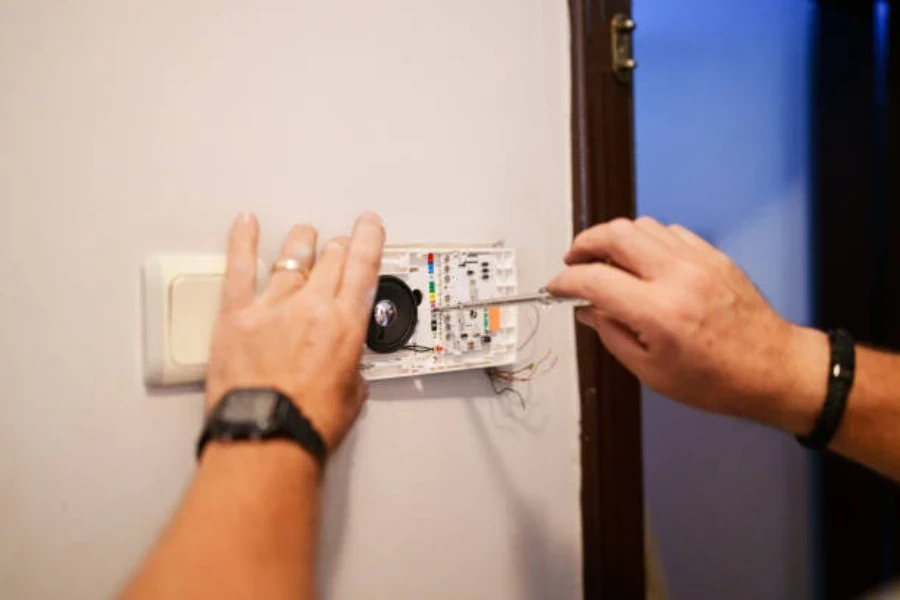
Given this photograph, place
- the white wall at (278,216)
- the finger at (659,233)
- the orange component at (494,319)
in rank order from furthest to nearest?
the orange component at (494,319) → the finger at (659,233) → the white wall at (278,216)

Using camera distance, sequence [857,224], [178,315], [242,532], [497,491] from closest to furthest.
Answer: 1. [242,532]
2. [178,315]
3. [497,491]
4. [857,224]

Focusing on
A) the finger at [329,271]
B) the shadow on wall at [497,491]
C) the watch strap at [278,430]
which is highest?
the finger at [329,271]

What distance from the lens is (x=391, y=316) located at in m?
0.57

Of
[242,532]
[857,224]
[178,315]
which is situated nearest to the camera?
[242,532]

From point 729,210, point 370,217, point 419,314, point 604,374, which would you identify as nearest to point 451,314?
point 419,314

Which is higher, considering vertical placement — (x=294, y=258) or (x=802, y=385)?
(x=294, y=258)

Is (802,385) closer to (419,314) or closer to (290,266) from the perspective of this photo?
(419,314)

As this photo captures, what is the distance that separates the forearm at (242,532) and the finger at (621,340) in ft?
0.97

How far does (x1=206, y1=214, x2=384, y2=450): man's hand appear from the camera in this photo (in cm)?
43

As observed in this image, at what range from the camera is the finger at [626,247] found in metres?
0.52

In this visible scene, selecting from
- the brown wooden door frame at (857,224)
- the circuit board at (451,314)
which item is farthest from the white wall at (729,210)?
the circuit board at (451,314)

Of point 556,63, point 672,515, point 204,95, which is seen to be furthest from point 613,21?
point 672,515

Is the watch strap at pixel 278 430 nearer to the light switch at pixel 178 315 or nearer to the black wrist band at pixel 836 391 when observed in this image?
the light switch at pixel 178 315

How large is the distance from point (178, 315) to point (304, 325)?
112 millimetres
